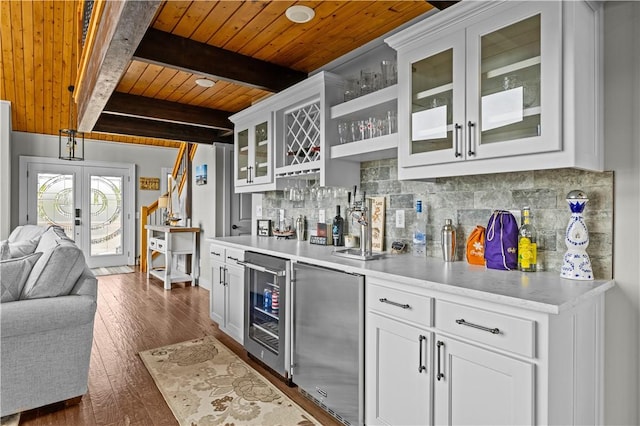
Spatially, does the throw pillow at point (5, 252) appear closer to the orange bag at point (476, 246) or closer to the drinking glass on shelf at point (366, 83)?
the drinking glass on shelf at point (366, 83)

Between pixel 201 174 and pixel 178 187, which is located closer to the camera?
pixel 201 174

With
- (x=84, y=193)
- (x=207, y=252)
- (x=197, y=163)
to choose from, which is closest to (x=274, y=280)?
(x=207, y=252)

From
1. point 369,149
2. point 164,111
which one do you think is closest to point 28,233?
point 164,111

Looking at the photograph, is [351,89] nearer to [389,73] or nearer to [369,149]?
[389,73]

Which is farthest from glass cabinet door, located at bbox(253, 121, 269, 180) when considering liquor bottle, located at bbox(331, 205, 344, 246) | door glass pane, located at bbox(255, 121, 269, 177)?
liquor bottle, located at bbox(331, 205, 344, 246)

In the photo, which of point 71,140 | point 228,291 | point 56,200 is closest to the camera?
point 228,291

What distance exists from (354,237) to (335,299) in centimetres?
80

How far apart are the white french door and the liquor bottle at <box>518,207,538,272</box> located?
304 inches

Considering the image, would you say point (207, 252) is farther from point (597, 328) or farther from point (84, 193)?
point (597, 328)

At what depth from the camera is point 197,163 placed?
6098mm

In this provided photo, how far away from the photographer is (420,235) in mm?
2373

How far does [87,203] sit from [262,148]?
218 inches

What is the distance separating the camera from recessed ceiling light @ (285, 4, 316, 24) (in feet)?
7.45

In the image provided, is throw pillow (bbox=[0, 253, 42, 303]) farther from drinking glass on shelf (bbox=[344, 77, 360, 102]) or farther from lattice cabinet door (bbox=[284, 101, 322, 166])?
drinking glass on shelf (bbox=[344, 77, 360, 102])
